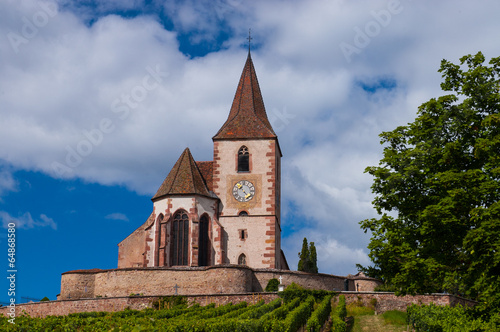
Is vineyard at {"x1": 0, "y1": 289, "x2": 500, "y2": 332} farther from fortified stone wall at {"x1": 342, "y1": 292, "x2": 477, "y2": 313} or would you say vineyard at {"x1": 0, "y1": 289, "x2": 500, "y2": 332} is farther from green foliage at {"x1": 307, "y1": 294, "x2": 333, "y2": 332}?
fortified stone wall at {"x1": 342, "y1": 292, "x2": 477, "y2": 313}

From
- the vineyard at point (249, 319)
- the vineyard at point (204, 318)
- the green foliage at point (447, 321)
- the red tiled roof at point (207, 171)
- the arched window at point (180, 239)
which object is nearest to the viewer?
the green foliage at point (447, 321)

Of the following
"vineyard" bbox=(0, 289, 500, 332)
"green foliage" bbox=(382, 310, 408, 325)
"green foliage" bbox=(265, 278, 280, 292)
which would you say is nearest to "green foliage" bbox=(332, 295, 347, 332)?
"vineyard" bbox=(0, 289, 500, 332)

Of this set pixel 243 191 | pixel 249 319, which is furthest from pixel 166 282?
pixel 249 319

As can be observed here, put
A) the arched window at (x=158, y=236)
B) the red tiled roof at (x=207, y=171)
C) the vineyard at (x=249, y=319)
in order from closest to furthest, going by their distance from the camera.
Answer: the vineyard at (x=249, y=319)
the arched window at (x=158, y=236)
the red tiled roof at (x=207, y=171)

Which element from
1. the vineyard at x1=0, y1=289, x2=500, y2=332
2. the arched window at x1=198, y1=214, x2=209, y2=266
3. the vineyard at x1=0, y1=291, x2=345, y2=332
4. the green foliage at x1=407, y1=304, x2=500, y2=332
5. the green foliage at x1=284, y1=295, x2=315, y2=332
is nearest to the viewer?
the green foliage at x1=407, y1=304, x2=500, y2=332

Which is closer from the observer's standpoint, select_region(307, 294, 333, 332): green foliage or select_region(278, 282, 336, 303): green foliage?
select_region(307, 294, 333, 332): green foliage

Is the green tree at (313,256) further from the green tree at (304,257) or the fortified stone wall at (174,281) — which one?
the fortified stone wall at (174,281)

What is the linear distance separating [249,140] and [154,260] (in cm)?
1182

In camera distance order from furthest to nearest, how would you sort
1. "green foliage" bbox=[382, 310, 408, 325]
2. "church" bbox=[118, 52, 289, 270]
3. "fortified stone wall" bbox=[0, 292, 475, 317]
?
"church" bbox=[118, 52, 289, 270] < "fortified stone wall" bbox=[0, 292, 475, 317] < "green foliage" bbox=[382, 310, 408, 325]

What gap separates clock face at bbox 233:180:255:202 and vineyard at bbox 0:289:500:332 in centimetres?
1174

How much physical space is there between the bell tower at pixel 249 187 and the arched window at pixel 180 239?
9.59 ft

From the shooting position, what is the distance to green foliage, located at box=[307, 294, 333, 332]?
2760 cm

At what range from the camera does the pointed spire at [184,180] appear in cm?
4662

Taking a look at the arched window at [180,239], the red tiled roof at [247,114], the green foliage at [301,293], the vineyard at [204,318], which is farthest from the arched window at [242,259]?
the red tiled roof at [247,114]
